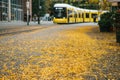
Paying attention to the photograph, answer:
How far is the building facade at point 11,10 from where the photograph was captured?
66.7 m

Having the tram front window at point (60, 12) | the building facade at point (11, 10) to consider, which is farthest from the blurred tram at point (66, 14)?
the building facade at point (11, 10)

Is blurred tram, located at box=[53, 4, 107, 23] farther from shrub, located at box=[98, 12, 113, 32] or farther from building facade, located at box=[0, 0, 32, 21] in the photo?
shrub, located at box=[98, 12, 113, 32]

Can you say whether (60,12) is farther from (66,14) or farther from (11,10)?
(11,10)

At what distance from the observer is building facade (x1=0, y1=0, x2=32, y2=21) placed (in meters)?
66.7

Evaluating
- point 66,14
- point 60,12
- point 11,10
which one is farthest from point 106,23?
point 11,10

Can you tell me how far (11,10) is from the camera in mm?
73250

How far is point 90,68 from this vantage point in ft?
35.0

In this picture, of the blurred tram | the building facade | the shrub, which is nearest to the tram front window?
the blurred tram

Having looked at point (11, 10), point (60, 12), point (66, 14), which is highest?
point (11, 10)

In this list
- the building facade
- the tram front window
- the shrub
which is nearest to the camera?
the shrub

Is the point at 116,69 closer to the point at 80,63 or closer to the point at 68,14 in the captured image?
the point at 80,63

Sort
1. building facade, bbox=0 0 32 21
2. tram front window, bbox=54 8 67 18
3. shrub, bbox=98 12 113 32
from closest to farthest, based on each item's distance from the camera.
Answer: shrub, bbox=98 12 113 32 → tram front window, bbox=54 8 67 18 → building facade, bbox=0 0 32 21

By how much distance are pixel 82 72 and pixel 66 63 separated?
1.84 metres

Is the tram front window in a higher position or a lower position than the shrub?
higher
